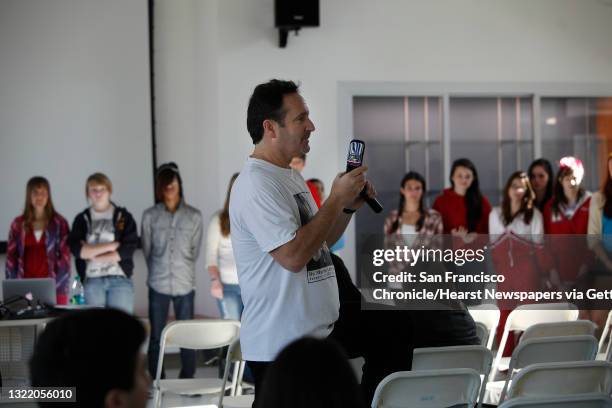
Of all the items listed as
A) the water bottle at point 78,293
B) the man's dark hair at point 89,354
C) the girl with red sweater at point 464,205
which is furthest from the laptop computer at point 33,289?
the man's dark hair at point 89,354

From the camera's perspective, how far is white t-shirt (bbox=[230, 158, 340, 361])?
247cm

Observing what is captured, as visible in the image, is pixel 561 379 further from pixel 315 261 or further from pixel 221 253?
pixel 221 253

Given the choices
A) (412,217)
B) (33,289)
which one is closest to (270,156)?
(33,289)

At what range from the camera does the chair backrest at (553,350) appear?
380cm

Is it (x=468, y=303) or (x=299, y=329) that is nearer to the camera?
(x=299, y=329)

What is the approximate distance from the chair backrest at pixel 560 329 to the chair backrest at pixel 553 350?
0.29m

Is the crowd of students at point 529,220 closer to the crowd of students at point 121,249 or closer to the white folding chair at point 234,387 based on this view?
the crowd of students at point 121,249

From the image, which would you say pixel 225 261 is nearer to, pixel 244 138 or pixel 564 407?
pixel 244 138

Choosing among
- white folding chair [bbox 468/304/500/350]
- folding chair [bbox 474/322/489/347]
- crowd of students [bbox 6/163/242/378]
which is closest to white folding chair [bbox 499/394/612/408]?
folding chair [bbox 474/322/489/347]

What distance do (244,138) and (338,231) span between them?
489cm

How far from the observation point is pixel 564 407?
8.77 feet

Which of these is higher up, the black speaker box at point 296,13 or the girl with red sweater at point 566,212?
the black speaker box at point 296,13

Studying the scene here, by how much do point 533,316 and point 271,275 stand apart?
2.91 meters

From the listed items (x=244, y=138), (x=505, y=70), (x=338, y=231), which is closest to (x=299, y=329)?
(x=338, y=231)
